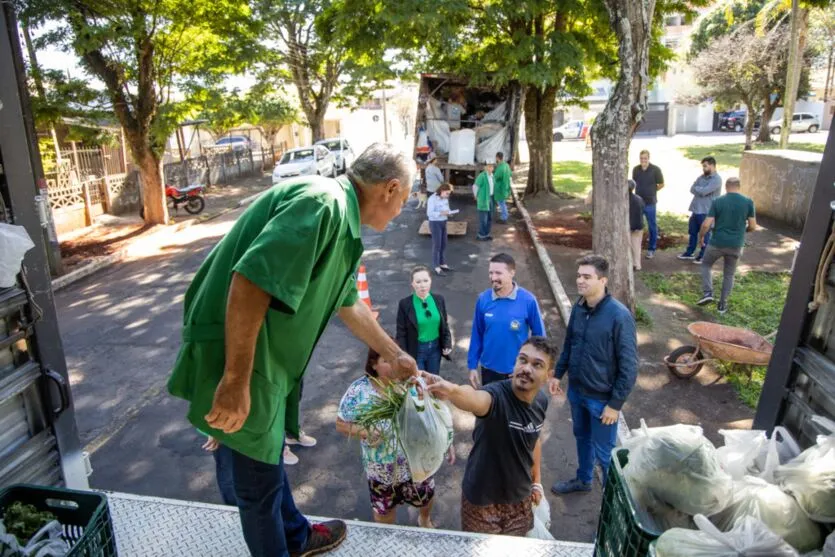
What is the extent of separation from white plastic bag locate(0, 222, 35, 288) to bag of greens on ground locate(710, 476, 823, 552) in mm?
2729

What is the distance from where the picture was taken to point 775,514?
164 cm

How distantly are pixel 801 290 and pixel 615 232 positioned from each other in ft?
18.3

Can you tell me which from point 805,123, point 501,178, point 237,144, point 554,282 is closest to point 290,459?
point 554,282

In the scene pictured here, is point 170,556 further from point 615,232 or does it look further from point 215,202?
point 215,202

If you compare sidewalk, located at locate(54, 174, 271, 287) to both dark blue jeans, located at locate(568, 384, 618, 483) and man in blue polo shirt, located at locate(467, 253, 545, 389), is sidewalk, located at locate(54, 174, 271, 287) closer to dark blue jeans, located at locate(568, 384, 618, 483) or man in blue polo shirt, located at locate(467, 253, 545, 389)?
man in blue polo shirt, located at locate(467, 253, 545, 389)

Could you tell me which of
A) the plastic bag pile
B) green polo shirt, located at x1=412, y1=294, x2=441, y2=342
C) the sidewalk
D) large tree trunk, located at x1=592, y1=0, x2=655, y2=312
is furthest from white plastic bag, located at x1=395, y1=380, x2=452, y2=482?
the sidewalk

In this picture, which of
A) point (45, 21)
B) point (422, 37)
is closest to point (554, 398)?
point (422, 37)

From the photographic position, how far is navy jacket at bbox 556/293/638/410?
4.05 meters

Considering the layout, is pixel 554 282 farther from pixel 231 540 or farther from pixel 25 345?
pixel 25 345

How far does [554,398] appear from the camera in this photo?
612 centimetres

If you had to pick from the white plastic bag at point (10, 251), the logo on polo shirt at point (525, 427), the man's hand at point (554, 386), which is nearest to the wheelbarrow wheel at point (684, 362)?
the man's hand at point (554, 386)

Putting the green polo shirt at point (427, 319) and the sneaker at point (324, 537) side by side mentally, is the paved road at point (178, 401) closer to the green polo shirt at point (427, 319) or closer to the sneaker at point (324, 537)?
the green polo shirt at point (427, 319)

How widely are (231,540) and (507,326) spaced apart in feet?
8.97

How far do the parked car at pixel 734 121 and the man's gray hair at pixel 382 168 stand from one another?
5412 cm
